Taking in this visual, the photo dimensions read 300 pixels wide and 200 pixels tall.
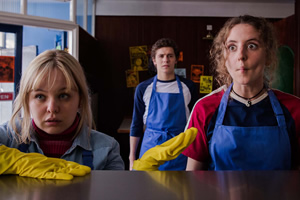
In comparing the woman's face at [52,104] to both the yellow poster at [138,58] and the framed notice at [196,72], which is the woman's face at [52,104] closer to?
the yellow poster at [138,58]

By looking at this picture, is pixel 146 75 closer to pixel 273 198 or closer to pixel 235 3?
pixel 235 3

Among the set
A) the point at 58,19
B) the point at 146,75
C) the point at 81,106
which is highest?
the point at 58,19

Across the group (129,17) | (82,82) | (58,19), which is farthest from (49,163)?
(129,17)

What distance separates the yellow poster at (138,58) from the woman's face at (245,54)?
3815 mm

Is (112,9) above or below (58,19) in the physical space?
above

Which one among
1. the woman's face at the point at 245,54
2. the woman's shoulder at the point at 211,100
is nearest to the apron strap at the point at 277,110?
the woman's face at the point at 245,54

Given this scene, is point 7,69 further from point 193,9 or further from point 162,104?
point 193,9

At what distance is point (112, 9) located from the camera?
4988 millimetres

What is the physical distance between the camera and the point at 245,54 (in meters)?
1.15

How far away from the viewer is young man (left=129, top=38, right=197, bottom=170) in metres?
2.51

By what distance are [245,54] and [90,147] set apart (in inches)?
27.5

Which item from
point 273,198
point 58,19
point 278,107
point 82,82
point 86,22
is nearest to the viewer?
point 273,198

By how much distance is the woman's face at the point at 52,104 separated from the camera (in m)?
0.95

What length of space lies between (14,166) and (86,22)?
13.9 ft
